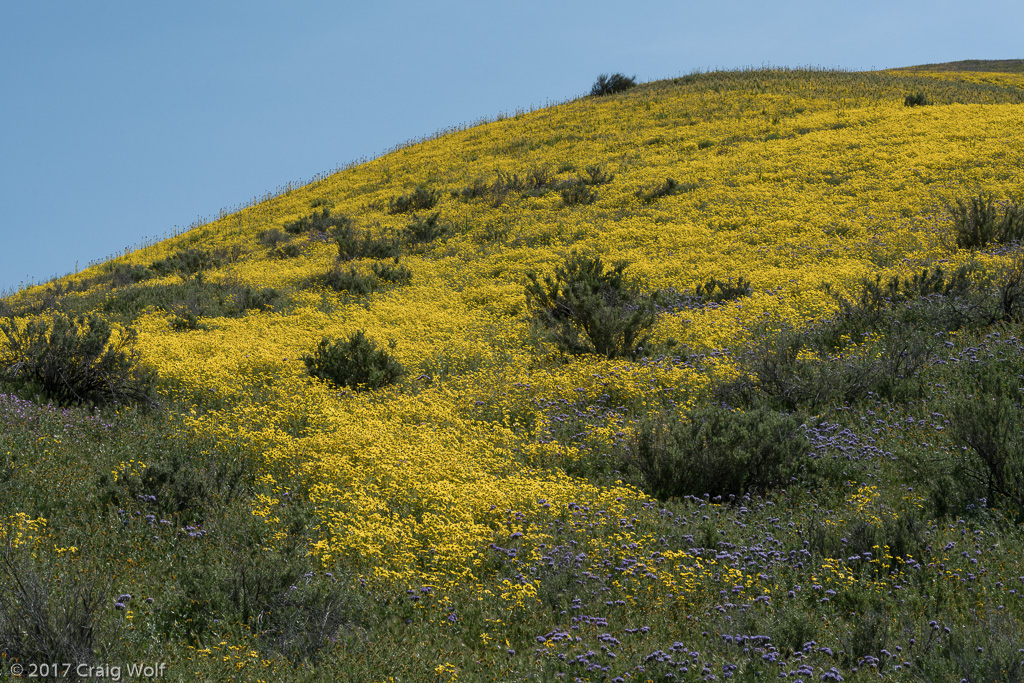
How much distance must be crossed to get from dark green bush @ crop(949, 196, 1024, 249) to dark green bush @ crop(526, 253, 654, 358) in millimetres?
6848

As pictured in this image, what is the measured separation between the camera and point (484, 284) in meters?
17.3

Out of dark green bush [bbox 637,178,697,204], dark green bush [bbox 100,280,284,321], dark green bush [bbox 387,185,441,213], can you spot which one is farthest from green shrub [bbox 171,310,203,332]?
dark green bush [bbox 637,178,697,204]

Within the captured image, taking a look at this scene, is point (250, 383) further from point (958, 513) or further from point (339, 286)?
point (958, 513)

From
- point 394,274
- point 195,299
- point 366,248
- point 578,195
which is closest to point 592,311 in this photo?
point 394,274

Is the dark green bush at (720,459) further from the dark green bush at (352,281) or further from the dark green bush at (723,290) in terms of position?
the dark green bush at (352,281)

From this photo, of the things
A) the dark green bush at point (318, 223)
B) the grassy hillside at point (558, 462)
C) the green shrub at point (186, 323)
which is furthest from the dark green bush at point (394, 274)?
the dark green bush at point (318, 223)

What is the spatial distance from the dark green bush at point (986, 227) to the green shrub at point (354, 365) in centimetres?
1192

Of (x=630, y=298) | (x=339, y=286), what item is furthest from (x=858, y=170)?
(x=339, y=286)

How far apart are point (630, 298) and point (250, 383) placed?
281 inches

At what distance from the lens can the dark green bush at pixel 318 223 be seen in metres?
26.1

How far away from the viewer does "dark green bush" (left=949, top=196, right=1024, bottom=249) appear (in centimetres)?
1466

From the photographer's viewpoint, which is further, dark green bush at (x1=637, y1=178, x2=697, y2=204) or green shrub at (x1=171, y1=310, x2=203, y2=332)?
dark green bush at (x1=637, y1=178, x2=697, y2=204)

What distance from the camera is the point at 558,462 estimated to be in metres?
8.26

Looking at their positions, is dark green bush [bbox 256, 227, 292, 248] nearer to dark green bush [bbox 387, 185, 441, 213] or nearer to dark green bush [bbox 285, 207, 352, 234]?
dark green bush [bbox 285, 207, 352, 234]
